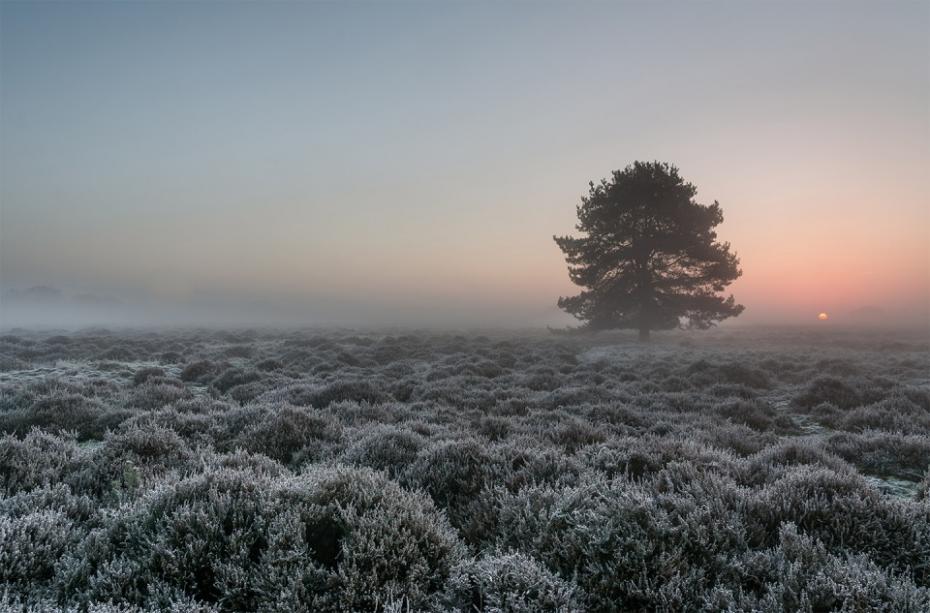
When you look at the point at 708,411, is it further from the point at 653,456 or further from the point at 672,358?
the point at 672,358

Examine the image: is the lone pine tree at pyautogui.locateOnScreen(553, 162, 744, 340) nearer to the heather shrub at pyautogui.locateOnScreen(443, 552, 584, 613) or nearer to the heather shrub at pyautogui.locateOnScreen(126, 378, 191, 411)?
the heather shrub at pyautogui.locateOnScreen(126, 378, 191, 411)

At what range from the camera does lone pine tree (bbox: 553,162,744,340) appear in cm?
3025

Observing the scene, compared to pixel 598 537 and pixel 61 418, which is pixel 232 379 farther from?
pixel 598 537

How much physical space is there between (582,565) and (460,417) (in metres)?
6.75

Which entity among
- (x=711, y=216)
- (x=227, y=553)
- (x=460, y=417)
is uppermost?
(x=711, y=216)

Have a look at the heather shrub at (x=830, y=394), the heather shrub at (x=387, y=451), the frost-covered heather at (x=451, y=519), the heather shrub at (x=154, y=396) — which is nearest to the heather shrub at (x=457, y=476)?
the frost-covered heather at (x=451, y=519)

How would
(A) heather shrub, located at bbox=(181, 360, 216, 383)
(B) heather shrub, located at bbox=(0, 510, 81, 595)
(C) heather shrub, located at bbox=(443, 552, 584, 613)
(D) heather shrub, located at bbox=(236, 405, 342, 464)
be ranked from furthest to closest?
(A) heather shrub, located at bbox=(181, 360, 216, 383) < (D) heather shrub, located at bbox=(236, 405, 342, 464) < (B) heather shrub, located at bbox=(0, 510, 81, 595) < (C) heather shrub, located at bbox=(443, 552, 584, 613)

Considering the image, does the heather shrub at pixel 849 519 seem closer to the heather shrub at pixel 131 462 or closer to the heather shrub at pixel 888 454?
the heather shrub at pixel 888 454

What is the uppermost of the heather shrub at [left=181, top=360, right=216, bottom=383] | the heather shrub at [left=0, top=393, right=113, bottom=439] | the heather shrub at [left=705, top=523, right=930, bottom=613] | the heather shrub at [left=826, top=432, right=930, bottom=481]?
the heather shrub at [left=705, top=523, right=930, bottom=613]

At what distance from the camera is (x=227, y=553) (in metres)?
3.40

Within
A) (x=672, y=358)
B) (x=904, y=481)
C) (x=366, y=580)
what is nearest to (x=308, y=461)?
(x=366, y=580)

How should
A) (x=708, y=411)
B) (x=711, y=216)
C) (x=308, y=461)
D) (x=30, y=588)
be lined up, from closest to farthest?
(x=30, y=588) < (x=308, y=461) < (x=708, y=411) < (x=711, y=216)

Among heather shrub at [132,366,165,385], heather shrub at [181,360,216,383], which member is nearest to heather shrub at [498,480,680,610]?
heather shrub at [132,366,165,385]

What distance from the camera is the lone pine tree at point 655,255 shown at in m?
30.2
